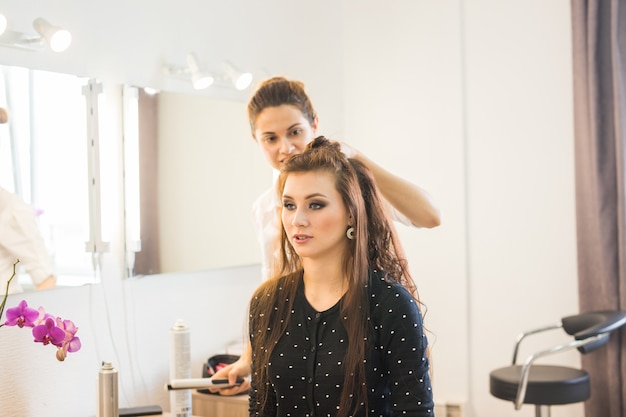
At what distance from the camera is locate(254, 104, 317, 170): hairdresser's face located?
1974mm

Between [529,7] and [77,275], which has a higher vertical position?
[529,7]

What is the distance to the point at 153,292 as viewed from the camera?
2.31 m

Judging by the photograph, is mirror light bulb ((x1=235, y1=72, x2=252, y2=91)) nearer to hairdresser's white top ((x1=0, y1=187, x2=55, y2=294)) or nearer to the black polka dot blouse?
hairdresser's white top ((x1=0, y1=187, x2=55, y2=294))

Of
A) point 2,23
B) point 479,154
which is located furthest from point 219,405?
point 479,154

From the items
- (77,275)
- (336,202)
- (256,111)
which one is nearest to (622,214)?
(256,111)

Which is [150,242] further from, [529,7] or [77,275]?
[529,7]

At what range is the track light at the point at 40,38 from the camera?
1.86m

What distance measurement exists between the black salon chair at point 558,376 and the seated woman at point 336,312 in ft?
3.71

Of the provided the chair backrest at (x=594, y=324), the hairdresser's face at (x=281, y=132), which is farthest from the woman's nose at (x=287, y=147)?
the chair backrest at (x=594, y=324)

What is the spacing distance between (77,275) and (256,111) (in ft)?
2.04

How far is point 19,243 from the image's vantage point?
1.88 metres

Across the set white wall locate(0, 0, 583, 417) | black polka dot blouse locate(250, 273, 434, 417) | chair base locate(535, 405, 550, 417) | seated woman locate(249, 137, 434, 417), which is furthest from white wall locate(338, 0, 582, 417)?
black polka dot blouse locate(250, 273, 434, 417)

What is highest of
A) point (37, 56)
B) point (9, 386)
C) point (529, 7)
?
point (529, 7)

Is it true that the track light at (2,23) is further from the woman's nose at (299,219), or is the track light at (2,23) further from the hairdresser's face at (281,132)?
the woman's nose at (299,219)
